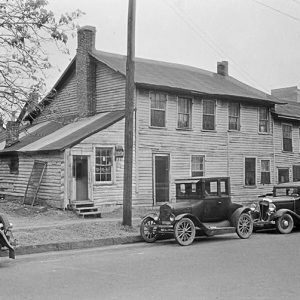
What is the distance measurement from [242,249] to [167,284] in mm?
4445

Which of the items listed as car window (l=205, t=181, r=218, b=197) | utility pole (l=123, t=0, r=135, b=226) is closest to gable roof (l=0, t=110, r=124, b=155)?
utility pole (l=123, t=0, r=135, b=226)

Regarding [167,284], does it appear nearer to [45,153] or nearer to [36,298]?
[36,298]

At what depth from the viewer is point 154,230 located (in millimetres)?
13273

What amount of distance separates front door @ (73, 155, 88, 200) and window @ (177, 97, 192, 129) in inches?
207

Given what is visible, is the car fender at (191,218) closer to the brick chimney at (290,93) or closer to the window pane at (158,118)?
the window pane at (158,118)

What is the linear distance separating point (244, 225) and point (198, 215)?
1.51 m

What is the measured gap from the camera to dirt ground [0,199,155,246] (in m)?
12.8

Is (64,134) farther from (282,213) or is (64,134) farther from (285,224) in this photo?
(285,224)

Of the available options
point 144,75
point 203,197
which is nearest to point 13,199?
point 144,75

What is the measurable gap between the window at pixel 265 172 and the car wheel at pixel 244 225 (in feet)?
43.1

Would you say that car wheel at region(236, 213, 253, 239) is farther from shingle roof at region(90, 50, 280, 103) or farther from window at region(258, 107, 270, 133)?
window at region(258, 107, 270, 133)

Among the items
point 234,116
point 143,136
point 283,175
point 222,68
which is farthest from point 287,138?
point 143,136

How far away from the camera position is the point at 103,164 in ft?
67.8

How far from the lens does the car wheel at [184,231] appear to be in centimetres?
1254
